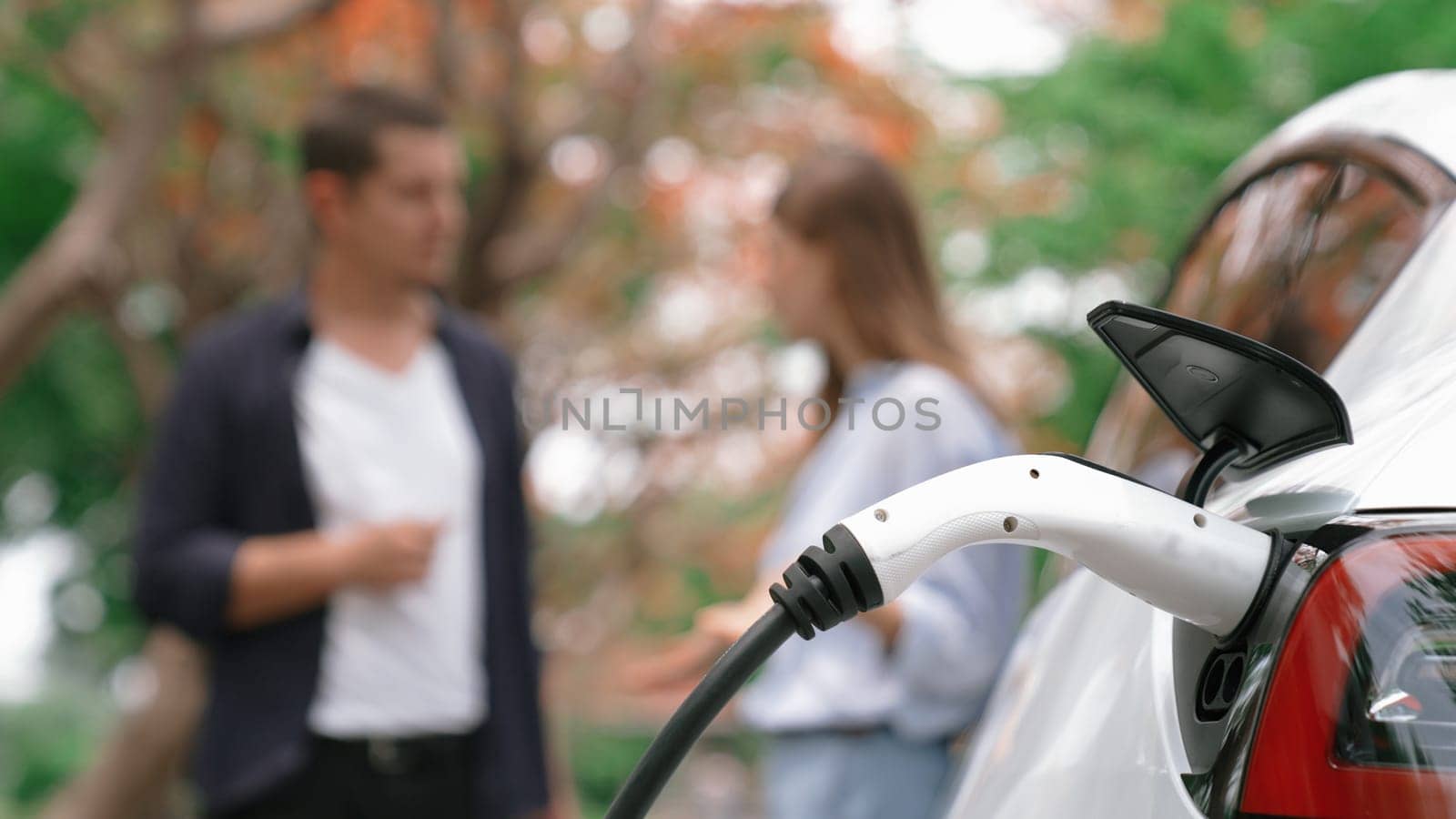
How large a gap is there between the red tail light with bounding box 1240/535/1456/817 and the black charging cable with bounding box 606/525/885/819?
0.88 ft

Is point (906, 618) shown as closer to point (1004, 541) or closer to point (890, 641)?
point (890, 641)


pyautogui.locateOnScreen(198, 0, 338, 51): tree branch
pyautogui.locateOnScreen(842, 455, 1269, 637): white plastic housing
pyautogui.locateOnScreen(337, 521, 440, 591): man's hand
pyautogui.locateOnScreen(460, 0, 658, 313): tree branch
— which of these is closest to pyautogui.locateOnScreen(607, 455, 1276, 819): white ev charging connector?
pyautogui.locateOnScreen(842, 455, 1269, 637): white plastic housing

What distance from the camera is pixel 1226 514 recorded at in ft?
3.91

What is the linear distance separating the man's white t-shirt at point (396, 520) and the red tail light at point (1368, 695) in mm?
1781

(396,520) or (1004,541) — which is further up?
(1004,541)

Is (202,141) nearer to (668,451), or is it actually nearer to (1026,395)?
(668,451)

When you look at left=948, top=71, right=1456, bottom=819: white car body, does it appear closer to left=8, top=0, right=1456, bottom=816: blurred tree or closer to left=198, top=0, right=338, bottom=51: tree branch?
left=8, top=0, right=1456, bottom=816: blurred tree

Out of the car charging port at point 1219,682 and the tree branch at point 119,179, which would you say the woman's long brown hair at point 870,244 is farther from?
the tree branch at point 119,179

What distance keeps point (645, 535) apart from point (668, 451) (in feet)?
2.93

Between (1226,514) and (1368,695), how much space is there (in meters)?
0.33

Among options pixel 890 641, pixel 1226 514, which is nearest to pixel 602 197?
pixel 890 641

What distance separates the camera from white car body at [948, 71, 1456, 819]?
99 centimetres

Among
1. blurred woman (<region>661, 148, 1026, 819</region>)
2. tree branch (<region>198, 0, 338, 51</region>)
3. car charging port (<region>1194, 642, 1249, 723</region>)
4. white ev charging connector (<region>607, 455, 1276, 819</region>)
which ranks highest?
tree branch (<region>198, 0, 338, 51</region>)

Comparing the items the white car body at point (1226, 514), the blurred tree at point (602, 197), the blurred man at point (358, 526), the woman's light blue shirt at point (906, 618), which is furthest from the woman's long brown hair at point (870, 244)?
the white car body at point (1226, 514)
